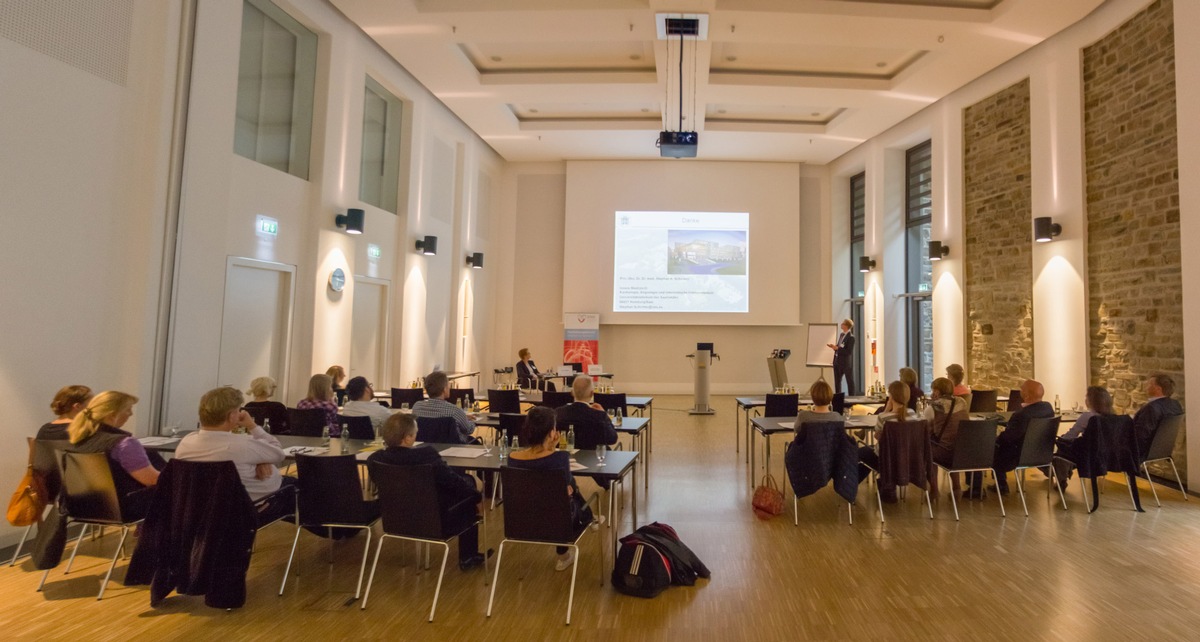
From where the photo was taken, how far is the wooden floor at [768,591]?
3096mm

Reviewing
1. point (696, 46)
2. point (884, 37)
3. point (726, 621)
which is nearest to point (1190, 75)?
point (884, 37)

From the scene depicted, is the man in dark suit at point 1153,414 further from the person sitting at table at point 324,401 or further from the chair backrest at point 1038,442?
the person sitting at table at point 324,401

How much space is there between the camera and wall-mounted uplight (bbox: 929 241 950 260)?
32.3ft

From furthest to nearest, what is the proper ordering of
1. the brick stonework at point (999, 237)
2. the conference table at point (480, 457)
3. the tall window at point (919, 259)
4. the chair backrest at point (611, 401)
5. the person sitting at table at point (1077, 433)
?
the tall window at point (919, 259), the brick stonework at point (999, 237), the chair backrest at point (611, 401), the person sitting at table at point (1077, 433), the conference table at point (480, 457)

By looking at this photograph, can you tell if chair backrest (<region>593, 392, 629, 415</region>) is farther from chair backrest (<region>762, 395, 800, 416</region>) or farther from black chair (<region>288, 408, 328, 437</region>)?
black chair (<region>288, 408, 328, 437</region>)

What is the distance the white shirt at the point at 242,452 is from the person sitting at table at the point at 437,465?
0.58 m

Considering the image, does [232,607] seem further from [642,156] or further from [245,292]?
[642,156]

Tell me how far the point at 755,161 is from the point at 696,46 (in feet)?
19.2

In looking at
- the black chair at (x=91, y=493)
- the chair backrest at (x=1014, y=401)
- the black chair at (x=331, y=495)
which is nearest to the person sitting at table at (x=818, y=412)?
the black chair at (x=331, y=495)

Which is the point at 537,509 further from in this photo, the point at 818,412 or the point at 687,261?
the point at 687,261

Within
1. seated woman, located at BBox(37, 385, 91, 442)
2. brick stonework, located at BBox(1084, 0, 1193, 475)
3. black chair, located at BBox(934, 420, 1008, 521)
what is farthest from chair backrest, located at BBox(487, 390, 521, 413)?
brick stonework, located at BBox(1084, 0, 1193, 475)

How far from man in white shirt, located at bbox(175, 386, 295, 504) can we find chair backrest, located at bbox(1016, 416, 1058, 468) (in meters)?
5.40

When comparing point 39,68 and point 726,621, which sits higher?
point 39,68

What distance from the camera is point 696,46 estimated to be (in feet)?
27.6
